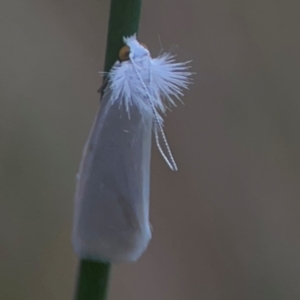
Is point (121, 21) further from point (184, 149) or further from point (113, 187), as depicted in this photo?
point (184, 149)

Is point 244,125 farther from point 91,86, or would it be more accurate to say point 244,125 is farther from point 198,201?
point 91,86

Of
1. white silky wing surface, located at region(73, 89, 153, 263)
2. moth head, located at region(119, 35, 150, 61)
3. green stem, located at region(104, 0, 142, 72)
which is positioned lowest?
white silky wing surface, located at region(73, 89, 153, 263)

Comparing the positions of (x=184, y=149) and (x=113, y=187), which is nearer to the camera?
(x=113, y=187)

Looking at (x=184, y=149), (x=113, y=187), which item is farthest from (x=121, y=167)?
(x=184, y=149)

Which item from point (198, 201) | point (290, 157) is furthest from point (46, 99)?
point (290, 157)

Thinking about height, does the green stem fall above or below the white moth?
above

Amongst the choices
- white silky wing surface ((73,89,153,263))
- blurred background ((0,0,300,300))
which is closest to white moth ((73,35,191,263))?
white silky wing surface ((73,89,153,263))

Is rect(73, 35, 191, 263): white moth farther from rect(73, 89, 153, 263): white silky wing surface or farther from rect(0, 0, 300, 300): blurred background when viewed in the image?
rect(0, 0, 300, 300): blurred background
